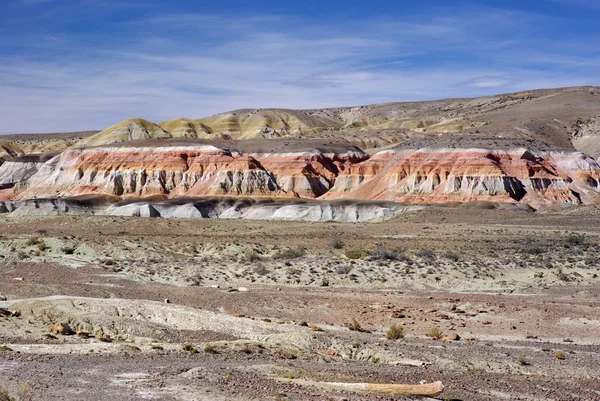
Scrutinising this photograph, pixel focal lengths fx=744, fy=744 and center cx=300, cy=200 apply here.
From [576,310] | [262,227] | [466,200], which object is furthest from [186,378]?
[466,200]

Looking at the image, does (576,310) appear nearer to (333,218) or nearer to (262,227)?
(262,227)

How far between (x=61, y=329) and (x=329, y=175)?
92664 millimetres

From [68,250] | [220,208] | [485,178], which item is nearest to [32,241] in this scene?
[68,250]

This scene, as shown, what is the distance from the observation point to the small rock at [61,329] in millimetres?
19047

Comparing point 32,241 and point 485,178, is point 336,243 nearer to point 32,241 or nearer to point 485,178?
point 32,241

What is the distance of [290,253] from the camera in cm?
4169

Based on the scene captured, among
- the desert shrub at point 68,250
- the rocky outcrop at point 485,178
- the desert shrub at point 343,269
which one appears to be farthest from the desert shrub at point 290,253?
the rocky outcrop at point 485,178

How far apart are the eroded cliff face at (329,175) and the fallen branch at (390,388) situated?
73898 millimetres

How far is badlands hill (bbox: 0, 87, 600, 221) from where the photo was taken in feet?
291

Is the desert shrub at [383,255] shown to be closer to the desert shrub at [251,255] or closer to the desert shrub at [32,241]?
the desert shrub at [251,255]

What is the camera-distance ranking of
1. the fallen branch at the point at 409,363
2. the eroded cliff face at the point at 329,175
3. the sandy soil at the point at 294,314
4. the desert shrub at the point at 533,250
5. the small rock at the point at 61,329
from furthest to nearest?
the eroded cliff face at the point at 329,175 < the desert shrub at the point at 533,250 < the small rock at the point at 61,329 < the fallen branch at the point at 409,363 < the sandy soil at the point at 294,314

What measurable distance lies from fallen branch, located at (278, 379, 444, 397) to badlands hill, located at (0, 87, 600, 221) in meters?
64.6

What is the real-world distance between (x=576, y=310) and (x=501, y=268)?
10048mm

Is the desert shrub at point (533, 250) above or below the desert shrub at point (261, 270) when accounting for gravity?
below
